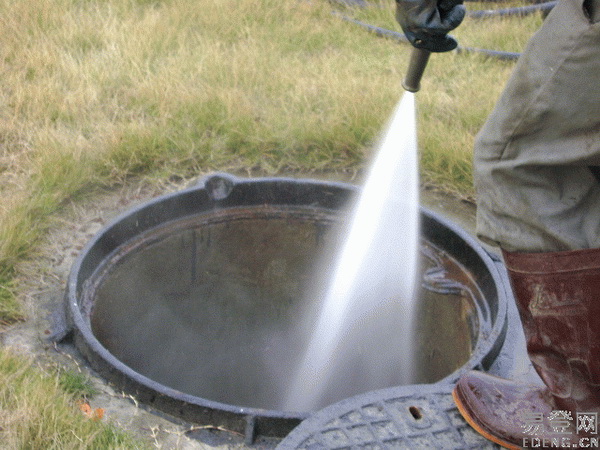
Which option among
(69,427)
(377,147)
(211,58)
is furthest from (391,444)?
(211,58)

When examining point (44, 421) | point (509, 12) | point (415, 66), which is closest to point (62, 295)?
point (44, 421)

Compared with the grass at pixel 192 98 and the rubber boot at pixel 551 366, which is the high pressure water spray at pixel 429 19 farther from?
the grass at pixel 192 98

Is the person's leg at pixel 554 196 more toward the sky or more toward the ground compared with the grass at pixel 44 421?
more toward the sky

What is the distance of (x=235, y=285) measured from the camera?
2.74 metres

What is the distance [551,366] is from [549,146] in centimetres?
46

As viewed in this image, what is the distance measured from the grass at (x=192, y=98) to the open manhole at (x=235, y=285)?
0.71 feet

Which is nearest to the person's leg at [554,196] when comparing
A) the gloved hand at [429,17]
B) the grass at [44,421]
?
the gloved hand at [429,17]

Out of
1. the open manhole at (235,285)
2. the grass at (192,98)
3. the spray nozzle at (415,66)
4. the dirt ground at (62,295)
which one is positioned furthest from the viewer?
the grass at (192,98)

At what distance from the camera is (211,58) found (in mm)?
3451

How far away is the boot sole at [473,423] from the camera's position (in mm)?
1544

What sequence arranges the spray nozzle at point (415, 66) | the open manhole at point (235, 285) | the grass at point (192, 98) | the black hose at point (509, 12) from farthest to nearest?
the black hose at point (509, 12)
the grass at point (192, 98)
the open manhole at point (235, 285)
the spray nozzle at point (415, 66)

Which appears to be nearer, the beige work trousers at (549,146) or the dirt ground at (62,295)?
the beige work trousers at (549,146)

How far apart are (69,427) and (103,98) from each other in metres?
1.87

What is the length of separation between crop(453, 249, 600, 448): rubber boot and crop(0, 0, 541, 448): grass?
47.8 inches
